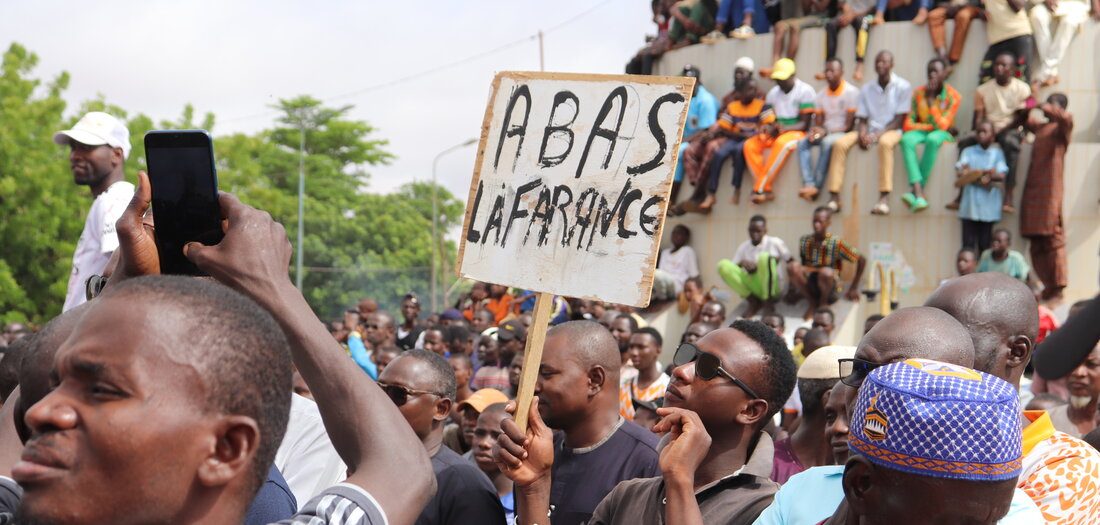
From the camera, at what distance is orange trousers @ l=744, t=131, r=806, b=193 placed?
1451 cm

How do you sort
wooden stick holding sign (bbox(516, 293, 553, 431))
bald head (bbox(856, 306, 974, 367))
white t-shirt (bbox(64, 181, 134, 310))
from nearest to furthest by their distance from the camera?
bald head (bbox(856, 306, 974, 367))
wooden stick holding sign (bbox(516, 293, 553, 431))
white t-shirt (bbox(64, 181, 134, 310))

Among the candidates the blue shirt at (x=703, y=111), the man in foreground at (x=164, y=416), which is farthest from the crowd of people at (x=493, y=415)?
the blue shirt at (x=703, y=111)

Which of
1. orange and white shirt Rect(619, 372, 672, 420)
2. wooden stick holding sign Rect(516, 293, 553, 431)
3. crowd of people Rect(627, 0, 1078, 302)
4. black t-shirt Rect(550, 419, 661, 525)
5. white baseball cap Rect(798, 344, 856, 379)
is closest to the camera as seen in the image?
wooden stick holding sign Rect(516, 293, 553, 431)

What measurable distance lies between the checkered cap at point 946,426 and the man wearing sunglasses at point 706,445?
104 cm

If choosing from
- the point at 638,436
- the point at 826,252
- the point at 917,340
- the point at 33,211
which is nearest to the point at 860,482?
the point at 917,340

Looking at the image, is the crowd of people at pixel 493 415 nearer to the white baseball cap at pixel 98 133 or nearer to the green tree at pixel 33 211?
the white baseball cap at pixel 98 133

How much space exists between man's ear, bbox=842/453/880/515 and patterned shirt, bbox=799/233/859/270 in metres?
11.3

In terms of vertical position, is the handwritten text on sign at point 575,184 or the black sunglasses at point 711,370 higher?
the handwritten text on sign at point 575,184

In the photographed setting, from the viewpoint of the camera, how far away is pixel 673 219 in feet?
54.6

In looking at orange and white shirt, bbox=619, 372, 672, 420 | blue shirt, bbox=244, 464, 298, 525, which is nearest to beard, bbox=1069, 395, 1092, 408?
orange and white shirt, bbox=619, 372, 672, 420

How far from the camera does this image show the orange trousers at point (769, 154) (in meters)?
14.5

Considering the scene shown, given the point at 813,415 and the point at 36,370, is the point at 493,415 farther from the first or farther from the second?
the point at 36,370

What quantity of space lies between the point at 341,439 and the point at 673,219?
1482 centimetres

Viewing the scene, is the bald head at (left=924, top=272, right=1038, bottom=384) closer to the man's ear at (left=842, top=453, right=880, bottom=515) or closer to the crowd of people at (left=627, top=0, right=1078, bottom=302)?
the man's ear at (left=842, top=453, right=880, bottom=515)
